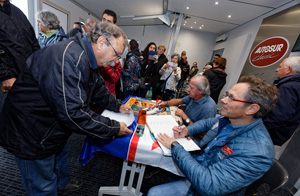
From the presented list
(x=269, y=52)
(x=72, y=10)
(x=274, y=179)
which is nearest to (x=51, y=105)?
(x=274, y=179)

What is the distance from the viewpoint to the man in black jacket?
1370 millimetres

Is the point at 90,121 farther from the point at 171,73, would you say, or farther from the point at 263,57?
the point at 263,57

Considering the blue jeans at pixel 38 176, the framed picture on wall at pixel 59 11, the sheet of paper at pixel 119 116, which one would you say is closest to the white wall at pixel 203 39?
the framed picture on wall at pixel 59 11

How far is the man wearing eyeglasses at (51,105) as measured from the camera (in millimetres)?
712

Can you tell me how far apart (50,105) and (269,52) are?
491cm

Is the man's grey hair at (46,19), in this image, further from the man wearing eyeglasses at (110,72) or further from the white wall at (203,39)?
the white wall at (203,39)

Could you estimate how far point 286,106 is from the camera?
59.6 inches

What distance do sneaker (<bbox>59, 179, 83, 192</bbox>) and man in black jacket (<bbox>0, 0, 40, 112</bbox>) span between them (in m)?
1.35

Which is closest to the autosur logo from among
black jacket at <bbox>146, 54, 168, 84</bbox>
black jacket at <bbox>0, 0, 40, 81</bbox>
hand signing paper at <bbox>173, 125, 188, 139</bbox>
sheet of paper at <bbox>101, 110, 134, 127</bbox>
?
black jacket at <bbox>146, 54, 168, 84</bbox>

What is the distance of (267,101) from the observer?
2.84 ft

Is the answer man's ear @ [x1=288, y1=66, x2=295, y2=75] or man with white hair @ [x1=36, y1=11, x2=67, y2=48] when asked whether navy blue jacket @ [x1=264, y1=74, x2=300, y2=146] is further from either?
man with white hair @ [x1=36, y1=11, x2=67, y2=48]

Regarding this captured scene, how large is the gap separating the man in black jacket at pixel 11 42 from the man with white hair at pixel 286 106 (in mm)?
3141

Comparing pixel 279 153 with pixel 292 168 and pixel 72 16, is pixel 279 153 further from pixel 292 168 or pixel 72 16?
pixel 72 16

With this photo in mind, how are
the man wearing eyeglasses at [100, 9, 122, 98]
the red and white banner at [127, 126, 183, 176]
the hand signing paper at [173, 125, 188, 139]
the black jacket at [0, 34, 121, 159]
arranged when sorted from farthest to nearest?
the man wearing eyeglasses at [100, 9, 122, 98]
the hand signing paper at [173, 125, 188, 139]
the red and white banner at [127, 126, 183, 176]
the black jacket at [0, 34, 121, 159]
